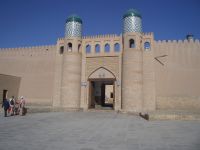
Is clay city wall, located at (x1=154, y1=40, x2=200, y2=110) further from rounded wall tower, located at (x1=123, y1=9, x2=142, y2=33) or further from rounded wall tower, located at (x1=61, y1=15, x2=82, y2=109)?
rounded wall tower, located at (x1=61, y1=15, x2=82, y2=109)

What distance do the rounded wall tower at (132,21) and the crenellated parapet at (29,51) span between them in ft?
21.8

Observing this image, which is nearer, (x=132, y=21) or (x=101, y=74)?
(x=132, y=21)

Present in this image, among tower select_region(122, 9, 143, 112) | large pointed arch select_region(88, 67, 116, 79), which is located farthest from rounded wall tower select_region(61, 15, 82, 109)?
tower select_region(122, 9, 143, 112)

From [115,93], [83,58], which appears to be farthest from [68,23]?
[115,93]

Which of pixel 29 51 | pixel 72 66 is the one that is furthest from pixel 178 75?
pixel 29 51

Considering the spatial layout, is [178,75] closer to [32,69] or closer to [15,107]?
[15,107]

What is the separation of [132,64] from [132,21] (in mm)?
3201

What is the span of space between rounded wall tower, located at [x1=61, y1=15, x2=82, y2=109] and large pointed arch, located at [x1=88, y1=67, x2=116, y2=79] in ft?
3.63

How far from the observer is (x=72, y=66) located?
18.2 m

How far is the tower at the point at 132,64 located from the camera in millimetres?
16281

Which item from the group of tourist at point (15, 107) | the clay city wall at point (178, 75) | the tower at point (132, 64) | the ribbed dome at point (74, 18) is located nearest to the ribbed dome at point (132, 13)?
the tower at point (132, 64)

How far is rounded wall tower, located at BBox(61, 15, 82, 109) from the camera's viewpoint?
59.0ft

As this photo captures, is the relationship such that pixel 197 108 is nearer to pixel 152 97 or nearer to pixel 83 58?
pixel 152 97

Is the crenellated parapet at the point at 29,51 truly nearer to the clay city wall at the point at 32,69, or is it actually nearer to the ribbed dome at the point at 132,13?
the clay city wall at the point at 32,69
